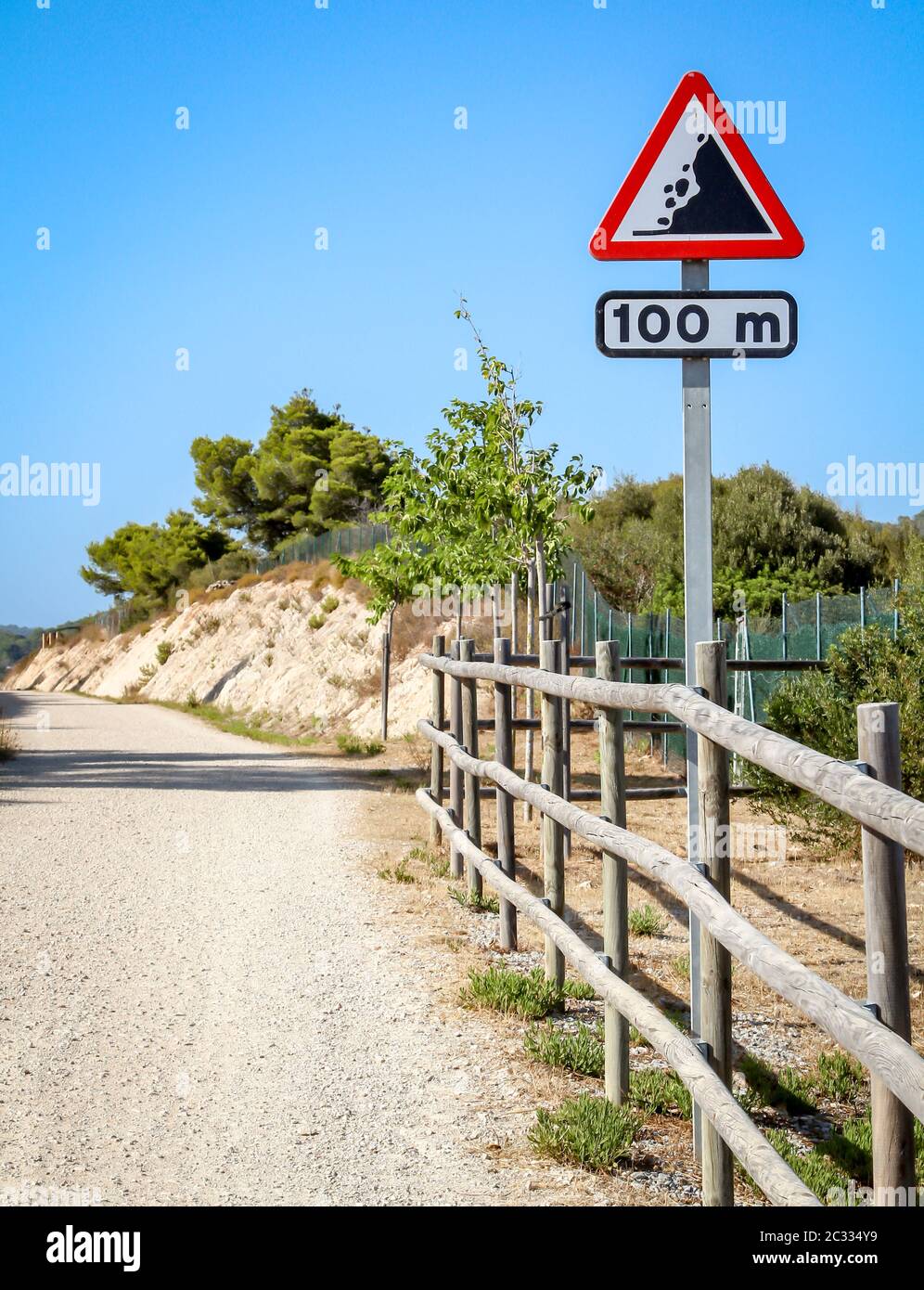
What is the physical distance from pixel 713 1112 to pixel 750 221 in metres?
2.73

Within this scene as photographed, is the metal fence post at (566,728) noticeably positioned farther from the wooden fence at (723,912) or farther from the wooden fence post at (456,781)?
the wooden fence at (723,912)

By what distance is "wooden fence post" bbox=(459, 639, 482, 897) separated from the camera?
7574mm

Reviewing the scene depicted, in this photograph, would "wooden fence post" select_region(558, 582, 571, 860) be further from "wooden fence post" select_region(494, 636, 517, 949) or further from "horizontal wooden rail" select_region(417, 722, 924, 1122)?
"horizontal wooden rail" select_region(417, 722, 924, 1122)

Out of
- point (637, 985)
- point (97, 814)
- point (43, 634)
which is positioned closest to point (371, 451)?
point (43, 634)

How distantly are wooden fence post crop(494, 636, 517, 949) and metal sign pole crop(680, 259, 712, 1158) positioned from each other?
8.38 feet

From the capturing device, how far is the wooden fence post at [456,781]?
8.30 metres

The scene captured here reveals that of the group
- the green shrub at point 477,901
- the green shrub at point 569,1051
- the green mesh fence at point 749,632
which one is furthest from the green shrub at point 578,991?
the green mesh fence at point 749,632

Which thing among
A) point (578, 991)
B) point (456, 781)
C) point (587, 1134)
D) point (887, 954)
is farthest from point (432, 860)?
point (887, 954)

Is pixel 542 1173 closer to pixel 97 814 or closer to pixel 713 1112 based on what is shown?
pixel 713 1112

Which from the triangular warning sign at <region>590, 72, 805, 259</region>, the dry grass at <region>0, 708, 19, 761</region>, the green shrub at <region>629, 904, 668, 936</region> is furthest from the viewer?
the dry grass at <region>0, 708, 19, 761</region>

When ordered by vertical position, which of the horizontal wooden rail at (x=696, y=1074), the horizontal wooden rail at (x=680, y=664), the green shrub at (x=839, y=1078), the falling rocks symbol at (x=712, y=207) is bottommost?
the green shrub at (x=839, y=1078)

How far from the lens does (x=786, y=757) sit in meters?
2.88

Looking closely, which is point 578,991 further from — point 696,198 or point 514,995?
point 696,198

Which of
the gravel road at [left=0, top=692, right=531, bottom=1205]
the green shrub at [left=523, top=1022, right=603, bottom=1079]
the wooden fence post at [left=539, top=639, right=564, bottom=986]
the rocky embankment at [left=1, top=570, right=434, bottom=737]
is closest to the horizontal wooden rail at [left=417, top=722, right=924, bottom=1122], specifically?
the green shrub at [left=523, top=1022, right=603, bottom=1079]
